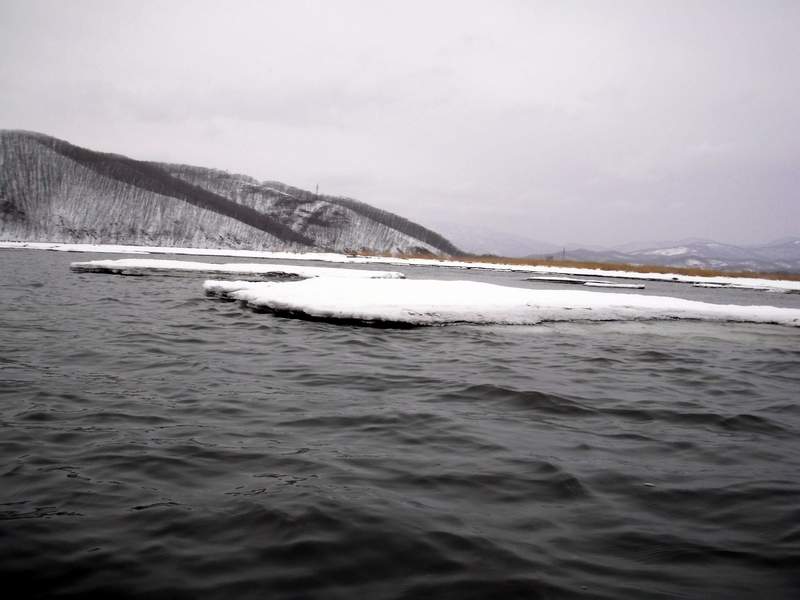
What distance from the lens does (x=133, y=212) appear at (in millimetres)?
118750

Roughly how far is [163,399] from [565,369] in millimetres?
5471

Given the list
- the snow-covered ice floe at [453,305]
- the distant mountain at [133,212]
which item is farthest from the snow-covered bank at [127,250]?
the snow-covered ice floe at [453,305]

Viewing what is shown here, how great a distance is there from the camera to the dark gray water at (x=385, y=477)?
2.62 metres

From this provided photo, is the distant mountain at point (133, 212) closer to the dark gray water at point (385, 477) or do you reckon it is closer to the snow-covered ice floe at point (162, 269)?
the snow-covered ice floe at point (162, 269)

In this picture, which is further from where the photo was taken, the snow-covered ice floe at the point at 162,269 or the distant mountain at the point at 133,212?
the distant mountain at the point at 133,212

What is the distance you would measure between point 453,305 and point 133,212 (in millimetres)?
124482

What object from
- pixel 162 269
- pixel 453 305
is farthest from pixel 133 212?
pixel 453 305

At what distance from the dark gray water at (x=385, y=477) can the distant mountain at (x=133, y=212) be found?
119500 millimetres

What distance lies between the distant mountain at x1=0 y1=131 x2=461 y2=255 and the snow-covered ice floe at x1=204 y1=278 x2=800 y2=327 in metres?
112

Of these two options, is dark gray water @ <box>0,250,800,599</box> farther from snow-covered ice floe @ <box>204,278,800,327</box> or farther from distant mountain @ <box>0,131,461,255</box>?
distant mountain @ <box>0,131,461,255</box>

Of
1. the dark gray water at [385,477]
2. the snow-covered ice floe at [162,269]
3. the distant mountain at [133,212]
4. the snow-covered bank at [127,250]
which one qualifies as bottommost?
the dark gray water at [385,477]

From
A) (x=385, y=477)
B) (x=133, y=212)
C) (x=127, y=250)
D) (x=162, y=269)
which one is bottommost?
(x=385, y=477)

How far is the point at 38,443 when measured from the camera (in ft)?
13.3

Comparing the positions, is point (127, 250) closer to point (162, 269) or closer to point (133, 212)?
point (162, 269)
